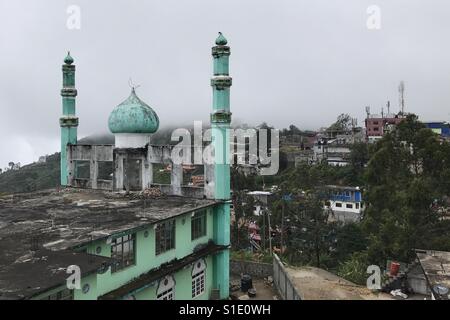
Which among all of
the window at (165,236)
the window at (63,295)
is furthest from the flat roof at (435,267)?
the window at (63,295)

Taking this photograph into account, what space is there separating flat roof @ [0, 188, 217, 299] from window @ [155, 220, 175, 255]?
460 mm

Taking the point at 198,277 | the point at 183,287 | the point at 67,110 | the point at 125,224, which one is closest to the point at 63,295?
the point at 125,224

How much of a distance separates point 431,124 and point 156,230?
275 feet

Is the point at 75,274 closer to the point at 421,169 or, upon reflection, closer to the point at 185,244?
the point at 185,244

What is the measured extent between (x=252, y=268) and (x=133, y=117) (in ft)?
37.9

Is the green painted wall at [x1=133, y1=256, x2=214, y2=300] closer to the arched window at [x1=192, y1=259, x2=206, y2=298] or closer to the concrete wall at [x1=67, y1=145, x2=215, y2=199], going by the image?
the arched window at [x1=192, y1=259, x2=206, y2=298]

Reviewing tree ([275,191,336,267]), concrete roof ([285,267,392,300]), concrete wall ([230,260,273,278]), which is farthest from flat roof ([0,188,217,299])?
tree ([275,191,336,267])

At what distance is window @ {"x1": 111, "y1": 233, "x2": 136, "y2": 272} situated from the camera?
48.9 ft

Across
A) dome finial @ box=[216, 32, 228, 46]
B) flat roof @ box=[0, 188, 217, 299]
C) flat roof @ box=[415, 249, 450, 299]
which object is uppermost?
dome finial @ box=[216, 32, 228, 46]

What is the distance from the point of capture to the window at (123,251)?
1491 cm

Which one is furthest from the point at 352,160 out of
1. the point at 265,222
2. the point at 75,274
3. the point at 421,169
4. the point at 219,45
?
the point at 75,274

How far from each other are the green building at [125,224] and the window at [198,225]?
4cm

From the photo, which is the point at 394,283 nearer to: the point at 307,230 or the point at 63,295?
the point at 307,230

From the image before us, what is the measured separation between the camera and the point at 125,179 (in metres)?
23.4
